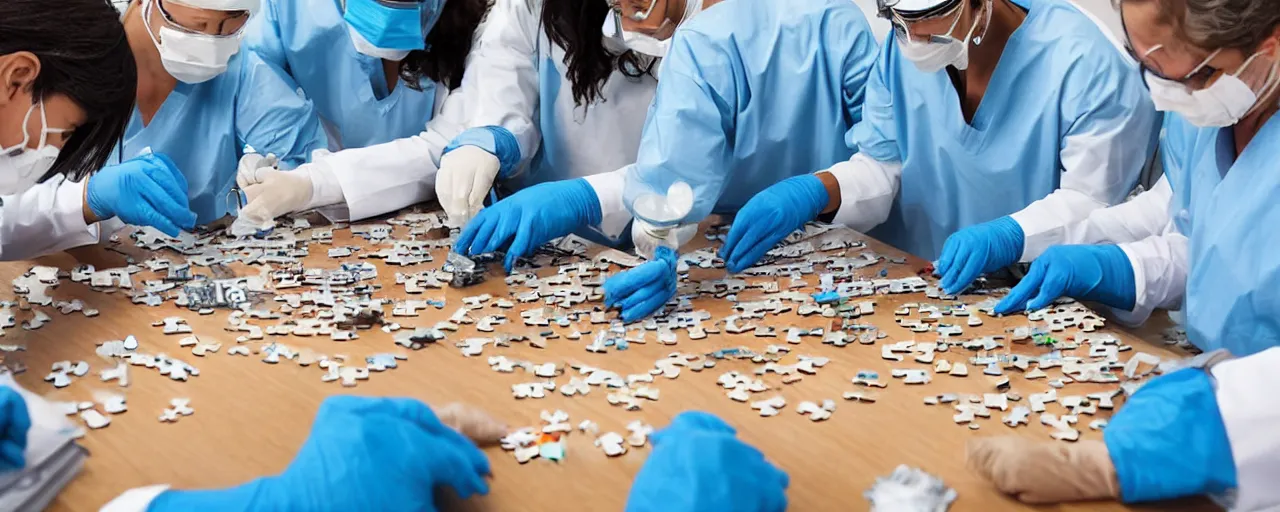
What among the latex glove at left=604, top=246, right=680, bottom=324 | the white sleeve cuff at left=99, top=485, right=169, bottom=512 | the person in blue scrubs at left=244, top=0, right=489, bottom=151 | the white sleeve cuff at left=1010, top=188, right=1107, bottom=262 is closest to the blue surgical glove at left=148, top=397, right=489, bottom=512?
the white sleeve cuff at left=99, top=485, right=169, bottom=512

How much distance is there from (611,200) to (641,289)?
625mm

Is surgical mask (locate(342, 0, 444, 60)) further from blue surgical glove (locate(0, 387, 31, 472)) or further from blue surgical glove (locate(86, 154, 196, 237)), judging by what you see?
blue surgical glove (locate(0, 387, 31, 472))

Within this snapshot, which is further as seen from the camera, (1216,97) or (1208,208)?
(1208,208)

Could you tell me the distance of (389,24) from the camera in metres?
3.11

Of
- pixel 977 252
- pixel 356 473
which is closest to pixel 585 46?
pixel 977 252

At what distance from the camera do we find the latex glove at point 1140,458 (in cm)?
163

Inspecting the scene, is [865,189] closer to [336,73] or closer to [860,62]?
[860,62]

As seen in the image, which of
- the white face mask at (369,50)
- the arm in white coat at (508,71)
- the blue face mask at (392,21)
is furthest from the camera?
the arm in white coat at (508,71)

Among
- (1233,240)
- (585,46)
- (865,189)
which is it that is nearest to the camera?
(1233,240)

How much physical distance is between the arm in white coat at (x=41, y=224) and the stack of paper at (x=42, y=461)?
88 centimetres

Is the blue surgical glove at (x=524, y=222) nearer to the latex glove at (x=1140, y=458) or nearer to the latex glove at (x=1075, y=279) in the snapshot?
the latex glove at (x=1075, y=279)

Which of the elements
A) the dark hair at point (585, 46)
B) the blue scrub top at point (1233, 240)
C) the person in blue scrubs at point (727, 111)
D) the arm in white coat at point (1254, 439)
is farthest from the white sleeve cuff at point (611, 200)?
the arm in white coat at point (1254, 439)

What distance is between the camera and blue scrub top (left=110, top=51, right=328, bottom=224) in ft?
10.2

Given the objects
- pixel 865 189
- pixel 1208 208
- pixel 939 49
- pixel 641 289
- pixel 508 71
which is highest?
pixel 939 49
